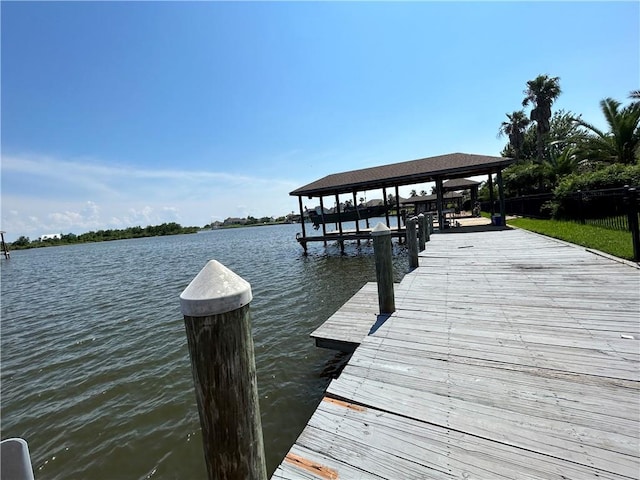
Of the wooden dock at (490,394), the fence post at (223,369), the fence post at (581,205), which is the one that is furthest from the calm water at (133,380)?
the fence post at (581,205)

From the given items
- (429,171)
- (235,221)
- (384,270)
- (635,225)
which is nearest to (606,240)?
(635,225)

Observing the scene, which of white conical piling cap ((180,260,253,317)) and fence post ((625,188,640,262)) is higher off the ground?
white conical piling cap ((180,260,253,317))

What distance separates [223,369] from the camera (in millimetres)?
1297

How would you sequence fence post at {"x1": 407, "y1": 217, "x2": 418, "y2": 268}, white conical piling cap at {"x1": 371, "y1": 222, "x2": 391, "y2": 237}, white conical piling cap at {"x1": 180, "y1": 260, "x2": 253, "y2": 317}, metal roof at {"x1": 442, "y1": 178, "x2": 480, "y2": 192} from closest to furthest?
white conical piling cap at {"x1": 180, "y1": 260, "x2": 253, "y2": 317} → white conical piling cap at {"x1": 371, "y1": 222, "x2": 391, "y2": 237} → fence post at {"x1": 407, "y1": 217, "x2": 418, "y2": 268} → metal roof at {"x1": 442, "y1": 178, "x2": 480, "y2": 192}

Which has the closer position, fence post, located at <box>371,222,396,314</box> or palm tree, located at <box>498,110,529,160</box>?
fence post, located at <box>371,222,396,314</box>

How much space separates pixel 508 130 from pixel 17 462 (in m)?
55.5

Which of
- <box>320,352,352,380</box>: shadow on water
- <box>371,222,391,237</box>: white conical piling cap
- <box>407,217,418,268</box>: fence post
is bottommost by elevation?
<box>320,352,352,380</box>: shadow on water

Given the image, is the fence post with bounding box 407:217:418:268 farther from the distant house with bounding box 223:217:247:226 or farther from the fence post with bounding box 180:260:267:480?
the distant house with bounding box 223:217:247:226

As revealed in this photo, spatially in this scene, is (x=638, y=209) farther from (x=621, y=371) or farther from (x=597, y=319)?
(x=621, y=371)

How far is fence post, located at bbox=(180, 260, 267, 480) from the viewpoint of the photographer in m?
1.26

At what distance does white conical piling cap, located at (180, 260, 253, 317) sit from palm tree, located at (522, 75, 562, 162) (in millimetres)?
43318

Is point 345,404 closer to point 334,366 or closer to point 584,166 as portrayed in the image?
point 334,366

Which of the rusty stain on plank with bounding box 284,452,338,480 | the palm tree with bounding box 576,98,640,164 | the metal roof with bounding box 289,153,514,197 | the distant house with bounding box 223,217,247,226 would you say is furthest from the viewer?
the distant house with bounding box 223,217,247,226

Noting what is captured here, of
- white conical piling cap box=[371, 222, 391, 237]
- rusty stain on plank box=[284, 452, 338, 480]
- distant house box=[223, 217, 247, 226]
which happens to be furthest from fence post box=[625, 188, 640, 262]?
distant house box=[223, 217, 247, 226]
